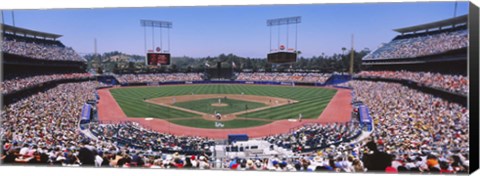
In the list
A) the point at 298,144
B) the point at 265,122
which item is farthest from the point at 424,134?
the point at 265,122

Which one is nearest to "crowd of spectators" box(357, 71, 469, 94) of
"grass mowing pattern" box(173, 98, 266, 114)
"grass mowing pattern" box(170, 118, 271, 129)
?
"grass mowing pattern" box(170, 118, 271, 129)

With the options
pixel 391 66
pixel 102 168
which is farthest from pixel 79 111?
pixel 391 66

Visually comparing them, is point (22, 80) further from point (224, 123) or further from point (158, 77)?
point (158, 77)

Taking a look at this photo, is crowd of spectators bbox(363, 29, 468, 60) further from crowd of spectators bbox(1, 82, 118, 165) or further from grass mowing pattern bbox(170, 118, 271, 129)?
crowd of spectators bbox(1, 82, 118, 165)

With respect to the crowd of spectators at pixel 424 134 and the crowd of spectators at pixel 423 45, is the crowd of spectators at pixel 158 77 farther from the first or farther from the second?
the crowd of spectators at pixel 424 134

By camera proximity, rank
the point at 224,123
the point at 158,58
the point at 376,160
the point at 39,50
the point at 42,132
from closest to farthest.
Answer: the point at 376,160 < the point at 42,132 < the point at 224,123 < the point at 39,50 < the point at 158,58

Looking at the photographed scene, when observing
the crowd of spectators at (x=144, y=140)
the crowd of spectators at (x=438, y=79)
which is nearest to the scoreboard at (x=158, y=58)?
the crowd of spectators at (x=144, y=140)
